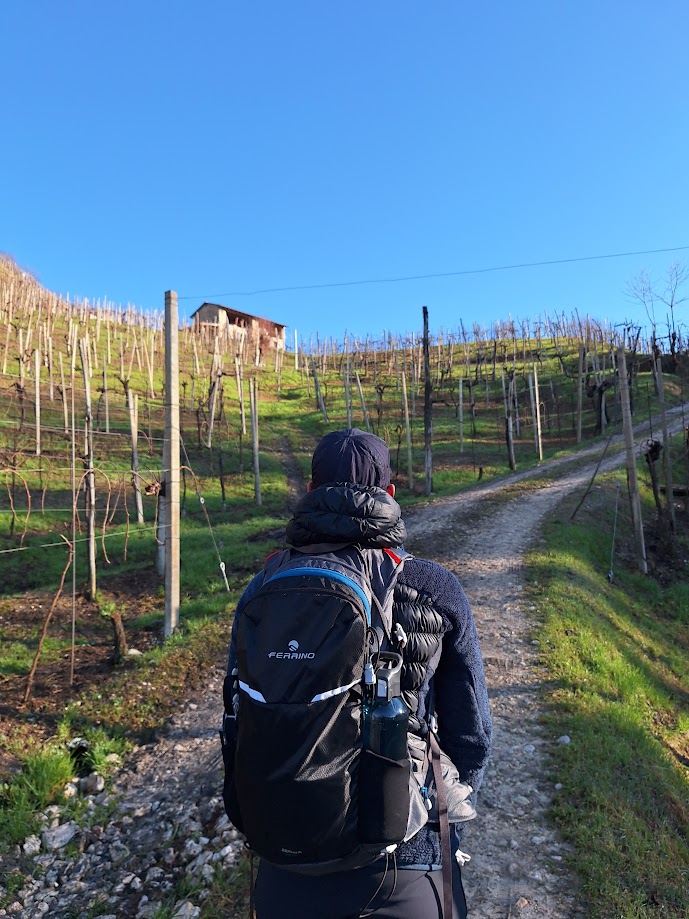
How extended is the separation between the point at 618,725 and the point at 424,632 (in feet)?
15.0

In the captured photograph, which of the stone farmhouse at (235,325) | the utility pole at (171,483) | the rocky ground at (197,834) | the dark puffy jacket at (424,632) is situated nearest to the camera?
the dark puffy jacket at (424,632)

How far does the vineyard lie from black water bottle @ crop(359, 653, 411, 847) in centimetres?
486

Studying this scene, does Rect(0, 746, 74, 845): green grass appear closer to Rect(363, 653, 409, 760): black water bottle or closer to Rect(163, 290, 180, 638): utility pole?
Rect(163, 290, 180, 638): utility pole

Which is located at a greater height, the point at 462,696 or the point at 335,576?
the point at 335,576

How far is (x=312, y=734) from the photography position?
1.45 m

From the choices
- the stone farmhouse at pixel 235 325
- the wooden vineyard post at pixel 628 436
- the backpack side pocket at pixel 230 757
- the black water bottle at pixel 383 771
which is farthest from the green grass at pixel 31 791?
the stone farmhouse at pixel 235 325

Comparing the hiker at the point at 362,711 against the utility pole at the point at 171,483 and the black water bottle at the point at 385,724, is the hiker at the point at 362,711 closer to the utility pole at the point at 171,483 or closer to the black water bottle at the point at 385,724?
the black water bottle at the point at 385,724

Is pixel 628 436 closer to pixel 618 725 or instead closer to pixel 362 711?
pixel 618 725

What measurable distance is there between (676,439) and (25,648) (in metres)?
22.9

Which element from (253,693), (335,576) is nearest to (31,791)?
(253,693)

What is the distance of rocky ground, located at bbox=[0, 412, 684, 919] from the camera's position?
3494mm

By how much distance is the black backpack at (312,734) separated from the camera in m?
1.45

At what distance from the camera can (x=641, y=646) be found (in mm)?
8844

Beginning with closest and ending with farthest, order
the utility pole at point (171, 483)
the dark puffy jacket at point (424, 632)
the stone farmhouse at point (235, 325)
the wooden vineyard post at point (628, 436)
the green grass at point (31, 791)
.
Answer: the dark puffy jacket at point (424, 632), the green grass at point (31, 791), the utility pole at point (171, 483), the wooden vineyard post at point (628, 436), the stone farmhouse at point (235, 325)
